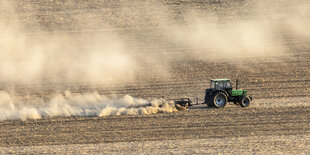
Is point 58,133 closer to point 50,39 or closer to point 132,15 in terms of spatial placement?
point 50,39

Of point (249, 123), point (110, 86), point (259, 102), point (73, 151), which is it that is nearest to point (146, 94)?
point (110, 86)

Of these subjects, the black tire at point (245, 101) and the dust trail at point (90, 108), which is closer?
the dust trail at point (90, 108)

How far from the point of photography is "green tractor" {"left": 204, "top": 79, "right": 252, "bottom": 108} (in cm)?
2697

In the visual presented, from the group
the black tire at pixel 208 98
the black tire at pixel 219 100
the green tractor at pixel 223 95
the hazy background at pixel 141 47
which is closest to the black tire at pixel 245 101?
the green tractor at pixel 223 95

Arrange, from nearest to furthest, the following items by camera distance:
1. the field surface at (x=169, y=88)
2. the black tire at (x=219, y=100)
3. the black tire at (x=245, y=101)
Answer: the field surface at (x=169, y=88) < the black tire at (x=219, y=100) < the black tire at (x=245, y=101)

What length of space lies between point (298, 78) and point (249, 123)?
12.7 metres

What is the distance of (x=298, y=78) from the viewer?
35750 millimetres

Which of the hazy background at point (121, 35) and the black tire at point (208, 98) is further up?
the hazy background at point (121, 35)

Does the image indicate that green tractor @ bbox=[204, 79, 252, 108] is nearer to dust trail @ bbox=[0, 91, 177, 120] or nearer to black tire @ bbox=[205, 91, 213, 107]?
black tire @ bbox=[205, 91, 213, 107]

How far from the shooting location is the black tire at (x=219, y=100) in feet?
88.3

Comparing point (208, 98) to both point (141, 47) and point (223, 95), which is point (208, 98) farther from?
point (141, 47)

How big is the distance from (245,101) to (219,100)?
4.50ft

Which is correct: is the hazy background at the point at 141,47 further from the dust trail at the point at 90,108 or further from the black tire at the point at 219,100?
the black tire at the point at 219,100

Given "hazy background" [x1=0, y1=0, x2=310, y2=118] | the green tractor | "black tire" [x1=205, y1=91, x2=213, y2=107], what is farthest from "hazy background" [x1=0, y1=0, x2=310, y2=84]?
the green tractor
